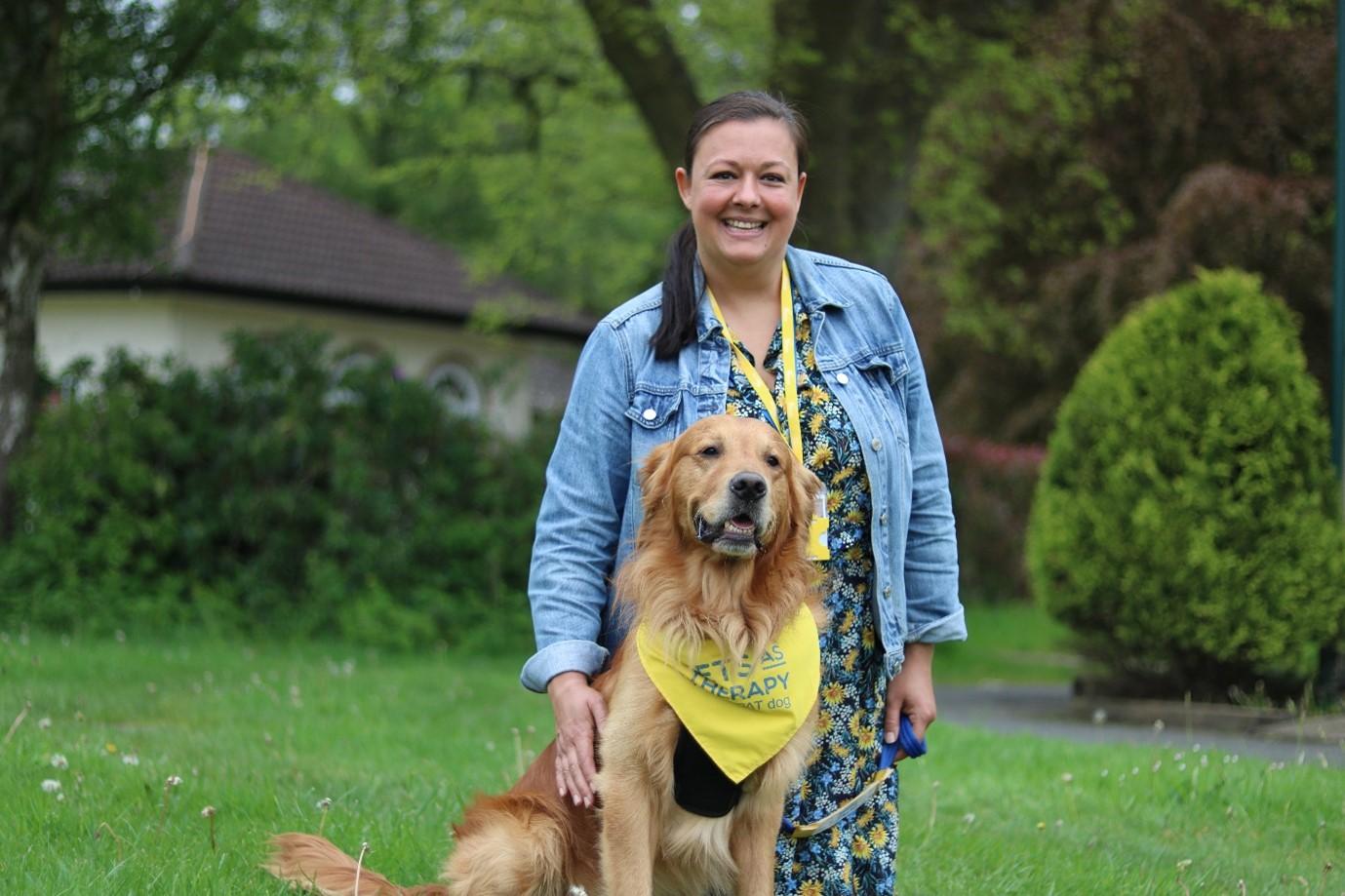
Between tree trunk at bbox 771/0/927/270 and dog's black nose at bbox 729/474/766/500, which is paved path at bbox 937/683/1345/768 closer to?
dog's black nose at bbox 729/474/766/500

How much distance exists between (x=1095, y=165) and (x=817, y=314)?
15.7 meters

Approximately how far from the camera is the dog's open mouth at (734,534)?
3.54 m

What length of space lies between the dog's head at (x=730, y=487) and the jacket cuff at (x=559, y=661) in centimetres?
39

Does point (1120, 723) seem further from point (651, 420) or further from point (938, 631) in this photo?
point (651, 420)

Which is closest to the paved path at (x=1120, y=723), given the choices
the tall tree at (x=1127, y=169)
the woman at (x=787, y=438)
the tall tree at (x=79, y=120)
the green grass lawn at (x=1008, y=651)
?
the green grass lawn at (x=1008, y=651)

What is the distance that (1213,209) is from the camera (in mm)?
16250

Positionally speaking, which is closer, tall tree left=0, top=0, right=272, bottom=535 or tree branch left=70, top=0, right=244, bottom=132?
tall tree left=0, top=0, right=272, bottom=535

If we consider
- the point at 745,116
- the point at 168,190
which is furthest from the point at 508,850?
the point at 168,190

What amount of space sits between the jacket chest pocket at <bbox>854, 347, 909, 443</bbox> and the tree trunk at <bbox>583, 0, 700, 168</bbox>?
29.7ft

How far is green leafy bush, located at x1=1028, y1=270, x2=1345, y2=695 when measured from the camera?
9375mm

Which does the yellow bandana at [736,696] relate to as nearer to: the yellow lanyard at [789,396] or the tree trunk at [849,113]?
the yellow lanyard at [789,396]

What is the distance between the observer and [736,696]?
3529 millimetres

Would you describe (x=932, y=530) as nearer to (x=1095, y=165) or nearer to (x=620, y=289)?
(x=1095, y=165)

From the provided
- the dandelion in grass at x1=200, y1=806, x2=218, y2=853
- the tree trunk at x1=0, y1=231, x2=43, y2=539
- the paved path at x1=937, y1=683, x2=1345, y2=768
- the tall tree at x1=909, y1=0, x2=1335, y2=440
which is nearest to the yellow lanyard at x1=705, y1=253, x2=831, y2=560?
the dandelion in grass at x1=200, y1=806, x2=218, y2=853
